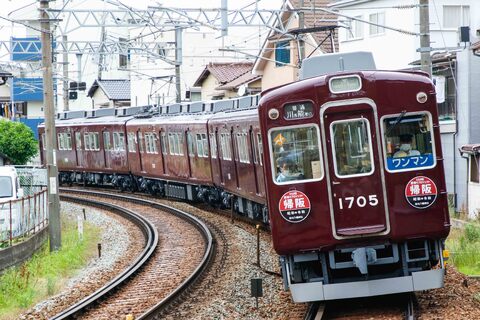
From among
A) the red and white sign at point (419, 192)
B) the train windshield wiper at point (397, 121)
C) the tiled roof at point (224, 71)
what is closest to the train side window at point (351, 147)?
the train windshield wiper at point (397, 121)

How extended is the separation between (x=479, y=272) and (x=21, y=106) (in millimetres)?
56070

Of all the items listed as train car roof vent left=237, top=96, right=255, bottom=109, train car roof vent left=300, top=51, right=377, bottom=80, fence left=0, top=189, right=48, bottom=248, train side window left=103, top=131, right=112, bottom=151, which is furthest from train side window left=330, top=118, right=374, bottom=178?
train side window left=103, top=131, right=112, bottom=151

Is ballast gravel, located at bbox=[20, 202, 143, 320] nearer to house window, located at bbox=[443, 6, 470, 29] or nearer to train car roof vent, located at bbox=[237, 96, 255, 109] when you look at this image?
train car roof vent, located at bbox=[237, 96, 255, 109]

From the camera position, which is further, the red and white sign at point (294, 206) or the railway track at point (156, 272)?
the railway track at point (156, 272)

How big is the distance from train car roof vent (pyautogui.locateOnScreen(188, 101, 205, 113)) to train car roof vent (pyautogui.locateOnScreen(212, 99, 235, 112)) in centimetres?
139

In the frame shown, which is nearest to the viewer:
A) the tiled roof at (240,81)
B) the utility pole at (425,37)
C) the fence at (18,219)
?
the utility pole at (425,37)

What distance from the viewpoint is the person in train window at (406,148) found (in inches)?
459

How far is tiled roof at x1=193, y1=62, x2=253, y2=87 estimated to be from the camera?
160 feet

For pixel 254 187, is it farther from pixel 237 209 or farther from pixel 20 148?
pixel 20 148

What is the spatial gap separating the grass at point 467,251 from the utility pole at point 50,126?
7.61m

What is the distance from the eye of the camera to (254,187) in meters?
20.5

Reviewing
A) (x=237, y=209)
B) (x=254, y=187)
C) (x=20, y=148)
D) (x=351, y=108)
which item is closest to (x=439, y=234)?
(x=351, y=108)

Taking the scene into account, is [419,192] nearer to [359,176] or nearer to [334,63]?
[359,176]

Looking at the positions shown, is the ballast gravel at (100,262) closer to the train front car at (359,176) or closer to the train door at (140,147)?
the train front car at (359,176)
